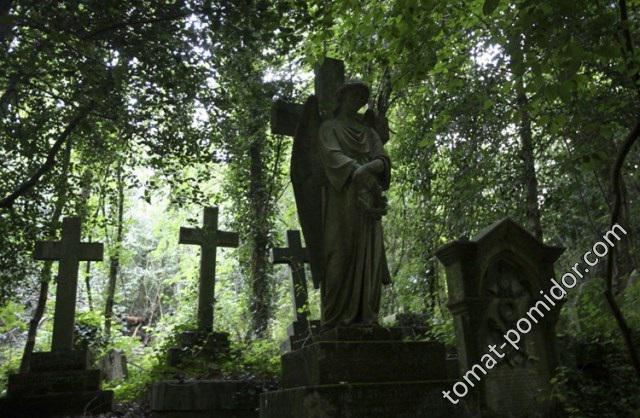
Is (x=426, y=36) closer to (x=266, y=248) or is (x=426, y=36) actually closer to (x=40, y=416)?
(x=40, y=416)

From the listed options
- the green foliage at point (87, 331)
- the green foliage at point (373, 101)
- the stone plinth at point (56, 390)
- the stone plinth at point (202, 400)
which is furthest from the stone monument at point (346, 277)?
the green foliage at point (87, 331)

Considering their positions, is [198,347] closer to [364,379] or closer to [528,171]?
[364,379]

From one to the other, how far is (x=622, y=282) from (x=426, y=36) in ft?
22.0

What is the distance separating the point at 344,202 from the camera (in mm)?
5301

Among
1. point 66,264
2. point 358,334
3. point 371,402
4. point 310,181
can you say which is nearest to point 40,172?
point 66,264

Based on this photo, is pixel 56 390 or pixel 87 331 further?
pixel 87 331

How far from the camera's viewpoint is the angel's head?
223 inches

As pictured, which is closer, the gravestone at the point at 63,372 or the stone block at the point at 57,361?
the gravestone at the point at 63,372

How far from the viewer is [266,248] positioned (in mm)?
14109

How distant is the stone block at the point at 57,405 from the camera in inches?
315

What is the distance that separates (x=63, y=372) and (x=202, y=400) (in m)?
3.06

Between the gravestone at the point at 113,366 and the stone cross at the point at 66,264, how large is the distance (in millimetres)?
3088

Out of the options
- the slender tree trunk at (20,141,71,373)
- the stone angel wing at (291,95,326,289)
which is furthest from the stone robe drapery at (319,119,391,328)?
the slender tree trunk at (20,141,71,373)

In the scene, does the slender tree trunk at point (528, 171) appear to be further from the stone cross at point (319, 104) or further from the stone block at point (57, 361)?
the stone block at point (57, 361)
